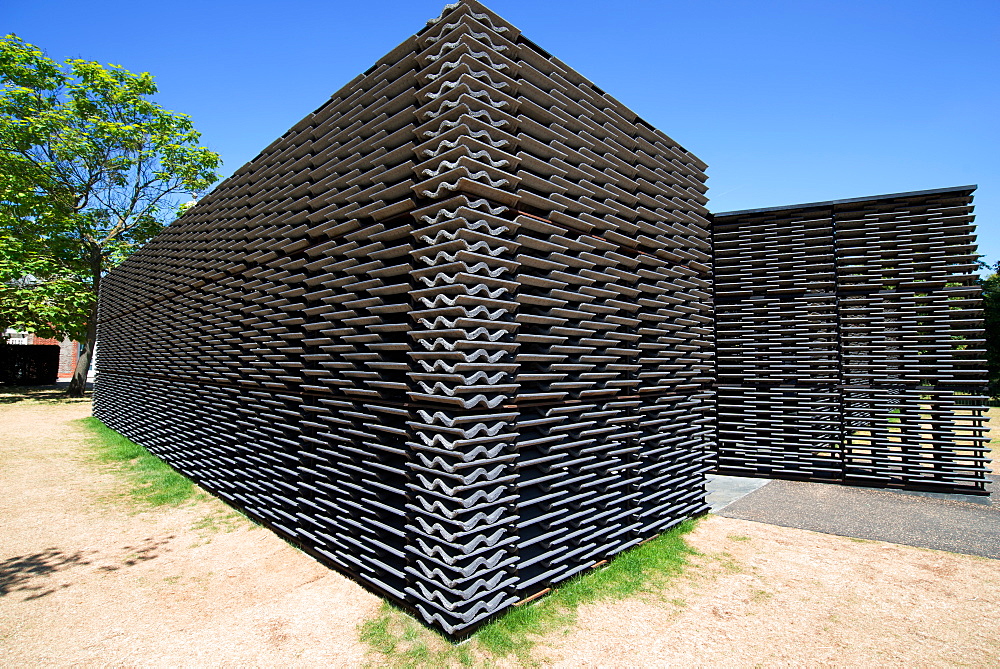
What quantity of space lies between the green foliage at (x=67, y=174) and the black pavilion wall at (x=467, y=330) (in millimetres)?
17905

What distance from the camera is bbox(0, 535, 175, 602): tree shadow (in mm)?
4262

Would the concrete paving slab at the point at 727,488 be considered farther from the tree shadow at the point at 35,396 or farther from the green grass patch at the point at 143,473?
the tree shadow at the point at 35,396

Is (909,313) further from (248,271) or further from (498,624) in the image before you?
(248,271)

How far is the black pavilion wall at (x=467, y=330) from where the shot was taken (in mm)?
3363

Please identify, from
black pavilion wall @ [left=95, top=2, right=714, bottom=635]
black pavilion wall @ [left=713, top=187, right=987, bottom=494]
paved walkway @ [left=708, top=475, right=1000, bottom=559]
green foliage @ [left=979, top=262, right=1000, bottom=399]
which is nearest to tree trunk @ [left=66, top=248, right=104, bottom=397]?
black pavilion wall @ [left=95, top=2, right=714, bottom=635]

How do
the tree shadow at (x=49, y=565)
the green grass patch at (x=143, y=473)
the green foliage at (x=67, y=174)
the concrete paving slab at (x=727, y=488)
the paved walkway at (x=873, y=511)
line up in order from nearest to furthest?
the tree shadow at (x=49, y=565) → the paved walkway at (x=873, y=511) → the concrete paving slab at (x=727, y=488) → the green grass patch at (x=143, y=473) → the green foliage at (x=67, y=174)

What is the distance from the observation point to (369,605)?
379cm

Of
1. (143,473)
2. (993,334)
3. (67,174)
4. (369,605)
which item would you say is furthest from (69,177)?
(993,334)

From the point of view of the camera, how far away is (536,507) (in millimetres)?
3912

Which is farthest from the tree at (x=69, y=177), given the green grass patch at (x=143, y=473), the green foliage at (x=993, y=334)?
the green foliage at (x=993, y=334)

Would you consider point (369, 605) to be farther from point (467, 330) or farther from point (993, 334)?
point (993, 334)

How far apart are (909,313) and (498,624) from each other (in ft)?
26.2

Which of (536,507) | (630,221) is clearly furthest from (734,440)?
(536,507)

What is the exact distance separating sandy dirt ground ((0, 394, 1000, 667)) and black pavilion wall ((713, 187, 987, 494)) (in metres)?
3.04
